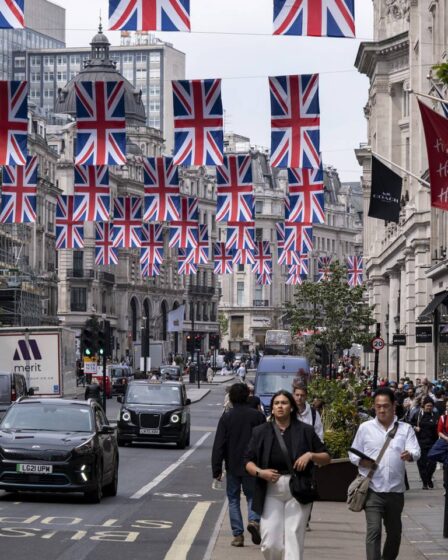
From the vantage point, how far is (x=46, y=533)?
17312 mm

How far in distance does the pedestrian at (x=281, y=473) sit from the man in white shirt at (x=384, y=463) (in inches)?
28.3

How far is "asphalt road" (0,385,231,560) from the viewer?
16.0 meters

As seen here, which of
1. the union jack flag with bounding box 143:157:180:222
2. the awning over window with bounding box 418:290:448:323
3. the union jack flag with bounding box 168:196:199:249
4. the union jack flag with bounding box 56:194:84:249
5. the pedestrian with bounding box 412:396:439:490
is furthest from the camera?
the union jack flag with bounding box 168:196:199:249

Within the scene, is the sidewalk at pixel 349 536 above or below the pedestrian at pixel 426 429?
below

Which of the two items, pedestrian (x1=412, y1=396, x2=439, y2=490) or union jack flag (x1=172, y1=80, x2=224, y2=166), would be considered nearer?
pedestrian (x1=412, y1=396, x2=439, y2=490)

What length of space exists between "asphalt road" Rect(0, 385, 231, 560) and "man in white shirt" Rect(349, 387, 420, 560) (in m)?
3.06

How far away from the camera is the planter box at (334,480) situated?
22984mm

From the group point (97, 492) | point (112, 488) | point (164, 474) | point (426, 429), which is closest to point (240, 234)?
point (164, 474)

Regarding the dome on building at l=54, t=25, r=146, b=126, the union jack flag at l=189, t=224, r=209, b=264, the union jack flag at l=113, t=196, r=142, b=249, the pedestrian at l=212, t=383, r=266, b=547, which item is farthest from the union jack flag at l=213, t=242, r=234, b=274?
the dome on building at l=54, t=25, r=146, b=126

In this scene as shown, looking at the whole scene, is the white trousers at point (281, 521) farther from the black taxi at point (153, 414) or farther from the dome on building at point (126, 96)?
the dome on building at point (126, 96)

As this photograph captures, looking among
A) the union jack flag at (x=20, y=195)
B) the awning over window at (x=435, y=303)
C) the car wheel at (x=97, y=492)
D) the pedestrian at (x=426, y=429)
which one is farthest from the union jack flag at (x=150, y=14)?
the awning over window at (x=435, y=303)

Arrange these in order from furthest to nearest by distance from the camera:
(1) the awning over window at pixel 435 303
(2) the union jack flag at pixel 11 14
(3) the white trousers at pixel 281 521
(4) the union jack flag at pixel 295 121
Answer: (1) the awning over window at pixel 435 303
(4) the union jack flag at pixel 295 121
(2) the union jack flag at pixel 11 14
(3) the white trousers at pixel 281 521

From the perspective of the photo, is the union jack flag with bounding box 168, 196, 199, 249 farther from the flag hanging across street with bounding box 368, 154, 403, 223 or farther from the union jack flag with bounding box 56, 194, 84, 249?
the flag hanging across street with bounding box 368, 154, 403, 223

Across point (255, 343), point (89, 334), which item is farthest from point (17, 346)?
point (255, 343)
